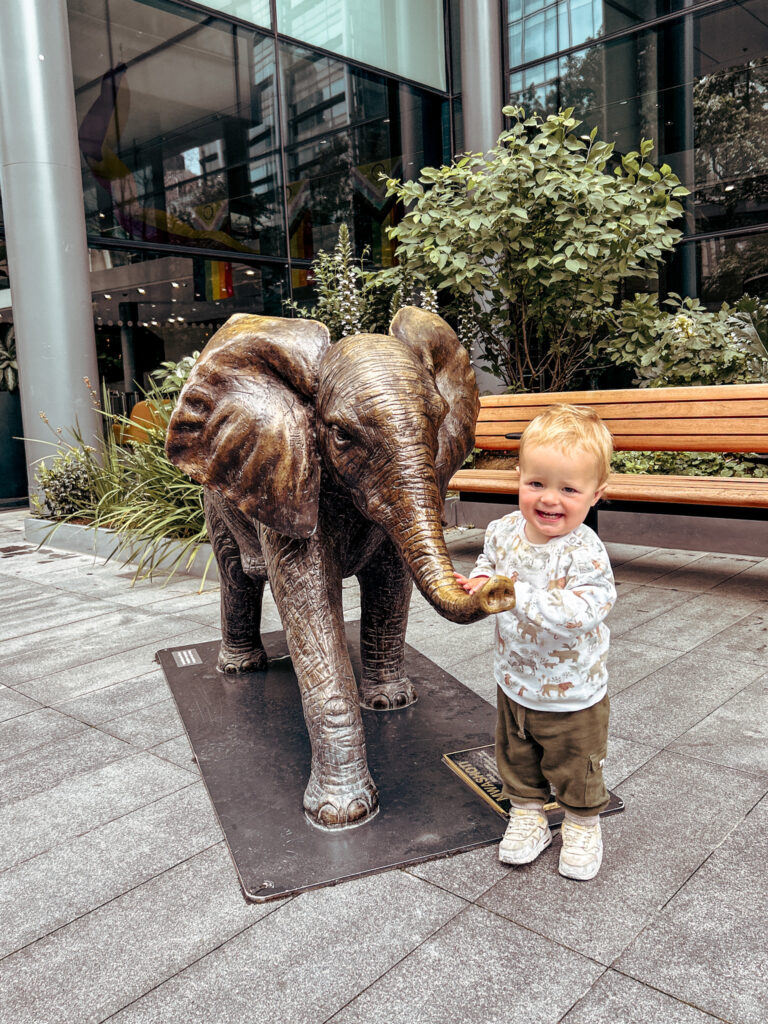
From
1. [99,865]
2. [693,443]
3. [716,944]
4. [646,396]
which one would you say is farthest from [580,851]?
[646,396]

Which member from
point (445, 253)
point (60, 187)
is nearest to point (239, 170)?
point (60, 187)

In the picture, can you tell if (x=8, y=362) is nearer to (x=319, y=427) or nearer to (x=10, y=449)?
(x=10, y=449)

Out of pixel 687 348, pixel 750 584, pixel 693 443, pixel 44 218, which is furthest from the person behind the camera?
pixel 44 218

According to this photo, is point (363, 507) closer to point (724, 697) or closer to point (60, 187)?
point (724, 697)

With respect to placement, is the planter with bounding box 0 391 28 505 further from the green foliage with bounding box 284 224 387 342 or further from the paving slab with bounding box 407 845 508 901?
the paving slab with bounding box 407 845 508 901

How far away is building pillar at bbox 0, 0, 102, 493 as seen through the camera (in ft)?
24.2

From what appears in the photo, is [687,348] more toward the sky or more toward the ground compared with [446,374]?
more toward the sky

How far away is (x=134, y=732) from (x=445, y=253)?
497cm

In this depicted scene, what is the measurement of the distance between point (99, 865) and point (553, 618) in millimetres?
1354

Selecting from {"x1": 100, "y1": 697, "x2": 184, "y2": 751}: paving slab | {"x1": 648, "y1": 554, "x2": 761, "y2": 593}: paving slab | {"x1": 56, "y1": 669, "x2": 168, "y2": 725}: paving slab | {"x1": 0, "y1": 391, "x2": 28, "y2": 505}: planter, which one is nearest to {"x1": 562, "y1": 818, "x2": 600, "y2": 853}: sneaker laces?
{"x1": 100, "y1": 697, "x2": 184, "y2": 751}: paving slab

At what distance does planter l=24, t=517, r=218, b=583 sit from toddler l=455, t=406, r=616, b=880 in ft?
11.9

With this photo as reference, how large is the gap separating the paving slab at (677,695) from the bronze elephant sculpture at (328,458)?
1.08 m

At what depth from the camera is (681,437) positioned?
4945mm

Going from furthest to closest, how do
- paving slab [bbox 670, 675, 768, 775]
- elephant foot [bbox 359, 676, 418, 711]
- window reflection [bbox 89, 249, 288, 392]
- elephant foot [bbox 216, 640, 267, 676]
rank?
window reflection [bbox 89, 249, 288, 392] < elephant foot [bbox 216, 640, 267, 676] < elephant foot [bbox 359, 676, 418, 711] < paving slab [bbox 670, 675, 768, 775]
